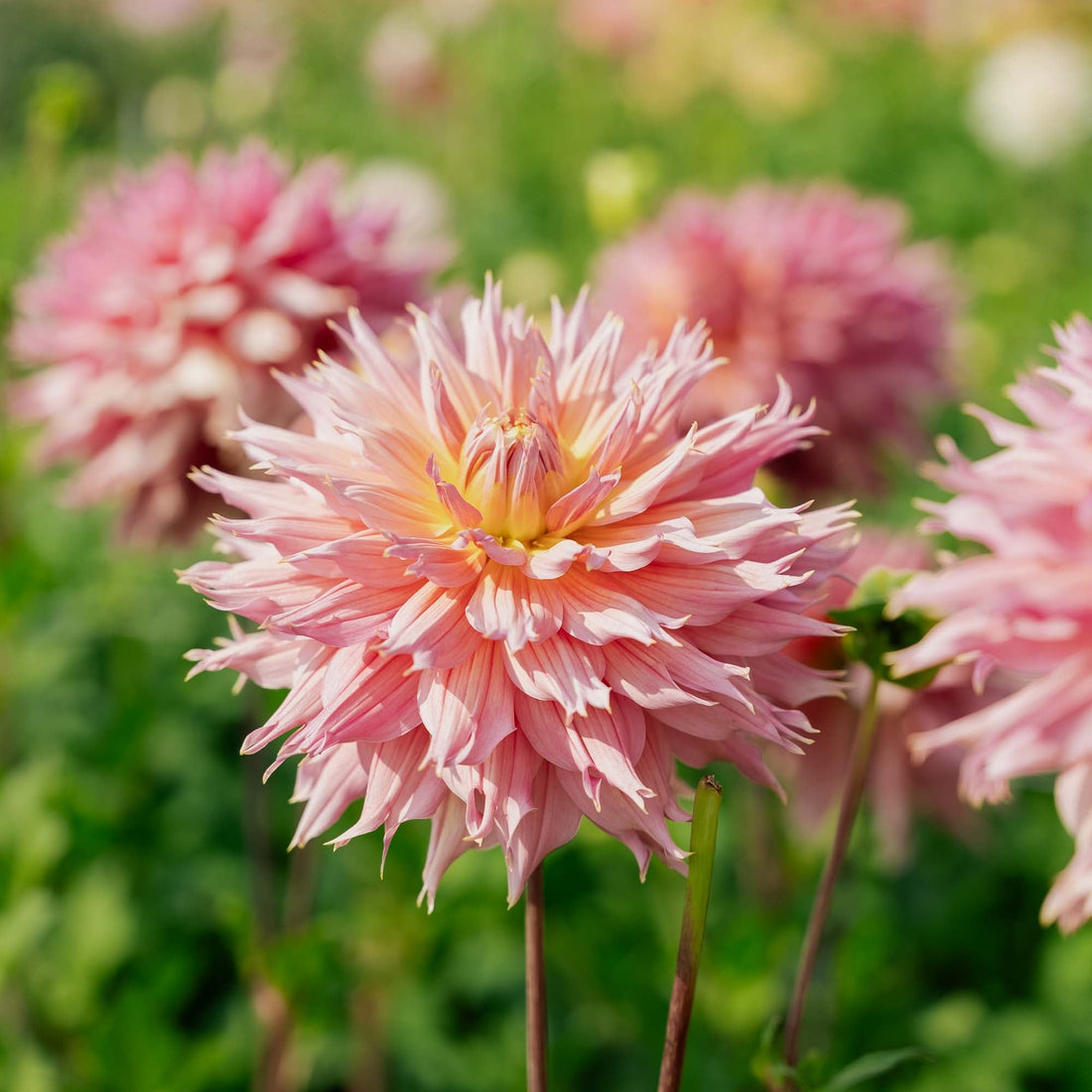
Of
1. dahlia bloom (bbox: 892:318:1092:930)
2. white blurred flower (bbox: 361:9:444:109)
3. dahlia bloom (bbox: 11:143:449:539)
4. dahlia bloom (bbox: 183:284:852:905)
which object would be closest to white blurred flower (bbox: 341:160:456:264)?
dahlia bloom (bbox: 11:143:449:539)

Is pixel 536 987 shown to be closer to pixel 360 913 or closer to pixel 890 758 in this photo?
pixel 890 758

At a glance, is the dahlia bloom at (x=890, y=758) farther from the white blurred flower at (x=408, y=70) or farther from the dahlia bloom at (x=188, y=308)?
the white blurred flower at (x=408, y=70)

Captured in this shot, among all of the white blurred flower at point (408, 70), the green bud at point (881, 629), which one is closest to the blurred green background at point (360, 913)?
the green bud at point (881, 629)

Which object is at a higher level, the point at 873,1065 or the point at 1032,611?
the point at 1032,611

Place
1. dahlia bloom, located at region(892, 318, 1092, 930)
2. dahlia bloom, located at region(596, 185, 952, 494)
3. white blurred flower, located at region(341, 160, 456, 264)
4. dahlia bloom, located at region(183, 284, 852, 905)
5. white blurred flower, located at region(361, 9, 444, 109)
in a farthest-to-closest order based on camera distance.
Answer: white blurred flower, located at region(361, 9, 444, 109)
white blurred flower, located at region(341, 160, 456, 264)
dahlia bloom, located at region(596, 185, 952, 494)
dahlia bloom, located at region(183, 284, 852, 905)
dahlia bloom, located at region(892, 318, 1092, 930)

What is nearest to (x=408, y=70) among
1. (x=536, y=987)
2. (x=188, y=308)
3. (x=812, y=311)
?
(x=812, y=311)

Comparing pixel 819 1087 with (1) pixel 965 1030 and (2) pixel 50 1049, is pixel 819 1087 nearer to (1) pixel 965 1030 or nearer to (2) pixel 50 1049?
(1) pixel 965 1030

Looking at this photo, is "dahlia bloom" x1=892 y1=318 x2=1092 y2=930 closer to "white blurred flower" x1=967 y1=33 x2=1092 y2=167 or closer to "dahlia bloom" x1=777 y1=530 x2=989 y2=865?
"dahlia bloom" x1=777 y1=530 x2=989 y2=865
